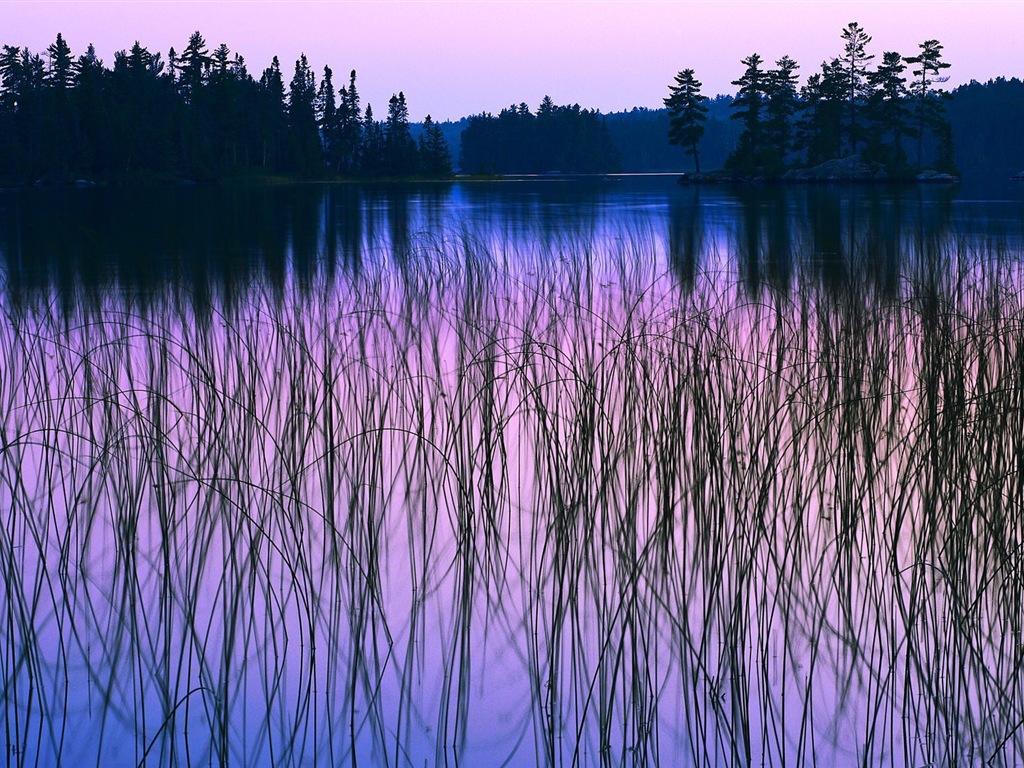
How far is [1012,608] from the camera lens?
3.29 m

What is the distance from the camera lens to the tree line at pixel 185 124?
63781 mm

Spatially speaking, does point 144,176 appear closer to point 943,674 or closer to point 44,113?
point 44,113

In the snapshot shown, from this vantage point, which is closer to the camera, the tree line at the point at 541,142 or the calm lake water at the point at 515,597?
the calm lake water at the point at 515,597

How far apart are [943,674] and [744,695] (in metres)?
0.56

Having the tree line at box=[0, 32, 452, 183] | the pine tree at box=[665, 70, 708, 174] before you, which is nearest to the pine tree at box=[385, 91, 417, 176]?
the tree line at box=[0, 32, 452, 183]

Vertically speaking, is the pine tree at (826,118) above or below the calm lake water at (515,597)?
above

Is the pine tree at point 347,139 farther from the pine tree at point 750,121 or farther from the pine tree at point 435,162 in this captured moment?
the pine tree at point 750,121

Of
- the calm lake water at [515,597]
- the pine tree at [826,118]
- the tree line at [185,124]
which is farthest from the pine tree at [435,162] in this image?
the calm lake water at [515,597]

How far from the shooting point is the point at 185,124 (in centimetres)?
6731

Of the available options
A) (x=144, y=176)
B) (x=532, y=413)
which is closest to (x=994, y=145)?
(x=144, y=176)

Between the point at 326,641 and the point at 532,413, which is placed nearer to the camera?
the point at 326,641

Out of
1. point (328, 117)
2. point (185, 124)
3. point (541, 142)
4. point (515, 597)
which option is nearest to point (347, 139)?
point (328, 117)

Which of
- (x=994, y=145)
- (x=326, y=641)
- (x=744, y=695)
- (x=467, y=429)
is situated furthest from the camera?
(x=994, y=145)

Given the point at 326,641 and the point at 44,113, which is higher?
the point at 44,113
